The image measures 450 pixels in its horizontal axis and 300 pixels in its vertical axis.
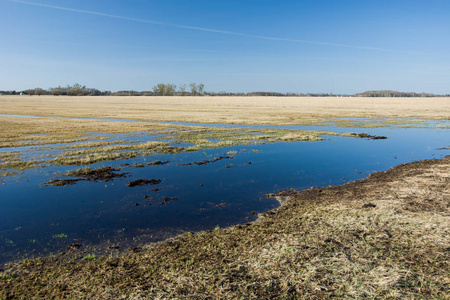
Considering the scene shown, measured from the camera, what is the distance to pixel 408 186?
1363 centimetres

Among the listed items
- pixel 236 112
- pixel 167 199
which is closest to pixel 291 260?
pixel 167 199

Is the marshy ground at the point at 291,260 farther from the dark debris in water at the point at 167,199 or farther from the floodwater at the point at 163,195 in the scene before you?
the floodwater at the point at 163,195

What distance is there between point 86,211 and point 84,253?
3.51 meters

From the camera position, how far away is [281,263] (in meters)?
7.38

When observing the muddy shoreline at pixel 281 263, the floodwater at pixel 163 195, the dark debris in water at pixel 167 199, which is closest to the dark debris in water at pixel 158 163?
the floodwater at pixel 163 195

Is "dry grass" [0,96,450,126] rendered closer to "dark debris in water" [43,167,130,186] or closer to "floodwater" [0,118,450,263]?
"floodwater" [0,118,450,263]

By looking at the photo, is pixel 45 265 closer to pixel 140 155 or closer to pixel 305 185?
pixel 305 185

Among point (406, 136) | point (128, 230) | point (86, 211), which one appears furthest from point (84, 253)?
point (406, 136)

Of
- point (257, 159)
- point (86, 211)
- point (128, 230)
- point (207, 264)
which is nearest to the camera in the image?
point (207, 264)

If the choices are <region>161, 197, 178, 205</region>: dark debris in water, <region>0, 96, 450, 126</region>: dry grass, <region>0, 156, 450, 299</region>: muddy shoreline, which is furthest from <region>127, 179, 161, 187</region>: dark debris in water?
<region>0, 96, 450, 126</region>: dry grass

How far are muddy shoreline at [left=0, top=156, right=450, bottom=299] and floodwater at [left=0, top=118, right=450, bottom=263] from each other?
1087mm

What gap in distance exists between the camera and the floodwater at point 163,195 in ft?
31.4

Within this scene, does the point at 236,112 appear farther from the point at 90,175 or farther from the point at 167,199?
the point at 167,199

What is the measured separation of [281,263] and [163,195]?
7.25m
